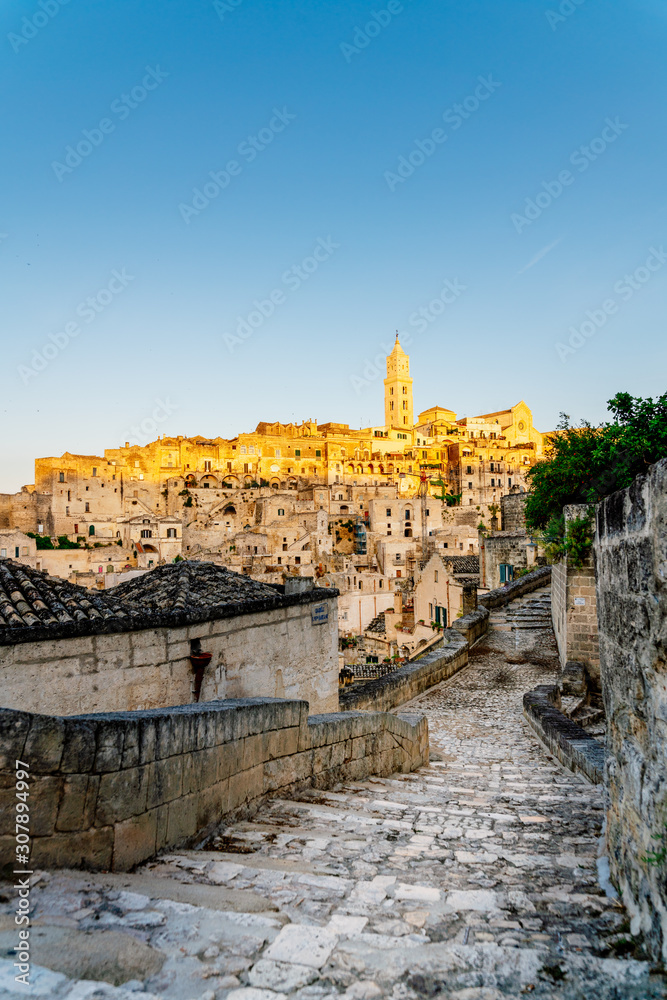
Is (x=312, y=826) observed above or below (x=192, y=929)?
below

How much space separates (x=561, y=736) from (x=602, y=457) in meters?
6.34

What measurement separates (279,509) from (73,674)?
237 feet

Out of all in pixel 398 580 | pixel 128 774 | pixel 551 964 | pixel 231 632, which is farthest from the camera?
pixel 398 580

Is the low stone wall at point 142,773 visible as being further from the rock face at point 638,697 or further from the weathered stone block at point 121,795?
the rock face at point 638,697

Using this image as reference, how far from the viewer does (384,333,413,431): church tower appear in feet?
395

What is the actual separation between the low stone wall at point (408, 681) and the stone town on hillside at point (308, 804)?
0.47 ft

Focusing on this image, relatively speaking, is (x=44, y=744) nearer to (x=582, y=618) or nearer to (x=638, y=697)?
(x=638, y=697)

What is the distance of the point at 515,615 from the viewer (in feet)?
65.2

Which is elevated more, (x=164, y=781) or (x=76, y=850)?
(x=164, y=781)

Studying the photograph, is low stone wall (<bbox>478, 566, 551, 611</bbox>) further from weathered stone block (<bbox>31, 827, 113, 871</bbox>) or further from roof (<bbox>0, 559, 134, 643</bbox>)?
weathered stone block (<bbox>31, 827, 113, 871</bbox>)

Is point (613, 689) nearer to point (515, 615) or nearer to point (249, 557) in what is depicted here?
point (515, 615)

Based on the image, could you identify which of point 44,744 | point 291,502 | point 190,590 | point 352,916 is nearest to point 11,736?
point 44,744

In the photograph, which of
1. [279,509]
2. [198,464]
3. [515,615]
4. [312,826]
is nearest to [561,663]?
[515,615]

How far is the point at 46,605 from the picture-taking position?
246 inches
